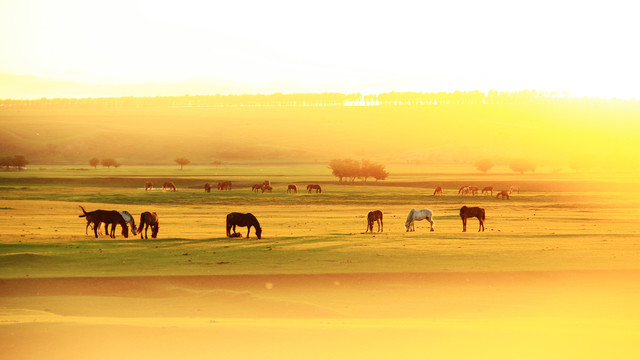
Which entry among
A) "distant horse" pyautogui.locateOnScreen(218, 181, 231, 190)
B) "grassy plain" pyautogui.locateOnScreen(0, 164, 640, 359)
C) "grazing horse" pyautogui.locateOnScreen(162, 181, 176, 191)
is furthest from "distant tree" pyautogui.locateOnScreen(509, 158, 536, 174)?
"grassy plain" pyautogui.locateOnScreen(0, 164, 640, 359)

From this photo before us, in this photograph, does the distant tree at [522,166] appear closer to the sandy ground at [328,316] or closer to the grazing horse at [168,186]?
the grazing horse at [168,186]

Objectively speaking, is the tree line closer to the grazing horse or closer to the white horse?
the grazing horse

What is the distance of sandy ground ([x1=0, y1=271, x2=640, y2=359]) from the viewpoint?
16641mm

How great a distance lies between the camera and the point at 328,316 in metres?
20.8

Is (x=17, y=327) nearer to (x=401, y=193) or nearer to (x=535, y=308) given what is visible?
(x=535, y=308)

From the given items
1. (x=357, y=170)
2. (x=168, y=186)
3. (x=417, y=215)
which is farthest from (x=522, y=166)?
(x=417, y=215)

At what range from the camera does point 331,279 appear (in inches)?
1037

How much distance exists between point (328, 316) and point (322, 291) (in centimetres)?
357

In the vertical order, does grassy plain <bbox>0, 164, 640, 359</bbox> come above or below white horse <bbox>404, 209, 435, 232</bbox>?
below

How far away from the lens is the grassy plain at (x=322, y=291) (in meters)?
17.1

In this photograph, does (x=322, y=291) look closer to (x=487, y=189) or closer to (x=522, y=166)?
(x=487, y=189)

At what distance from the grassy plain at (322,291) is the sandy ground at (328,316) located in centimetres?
6

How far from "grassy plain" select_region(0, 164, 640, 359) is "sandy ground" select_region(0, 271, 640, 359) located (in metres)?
0.06

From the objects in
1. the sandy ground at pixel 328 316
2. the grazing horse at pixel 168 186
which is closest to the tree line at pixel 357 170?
the grazing horse at pixel 168 186
